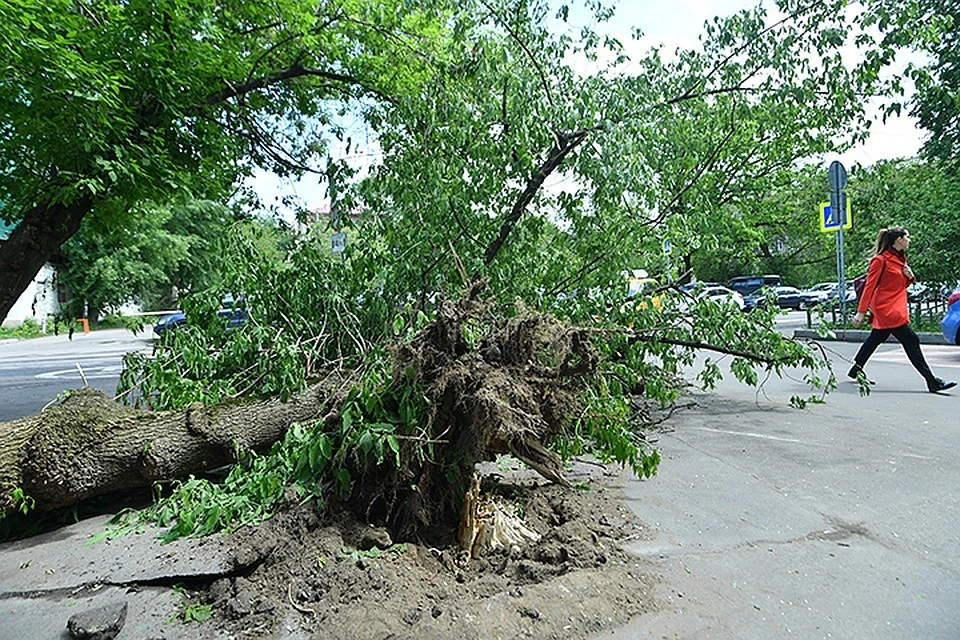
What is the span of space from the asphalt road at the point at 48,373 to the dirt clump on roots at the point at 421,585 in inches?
101

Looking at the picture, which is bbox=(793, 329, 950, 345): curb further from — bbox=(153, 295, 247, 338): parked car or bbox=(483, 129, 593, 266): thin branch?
bbox=(153, 295, 247, 338): parked car

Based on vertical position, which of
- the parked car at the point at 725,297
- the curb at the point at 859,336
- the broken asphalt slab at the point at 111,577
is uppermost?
the parked car at the point at 725,297

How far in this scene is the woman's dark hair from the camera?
7.38m

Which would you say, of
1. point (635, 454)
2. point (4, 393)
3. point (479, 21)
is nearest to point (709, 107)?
point (479, 21)

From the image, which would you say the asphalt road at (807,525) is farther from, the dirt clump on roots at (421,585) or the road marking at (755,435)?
the dirt clump on roots at (421,585)

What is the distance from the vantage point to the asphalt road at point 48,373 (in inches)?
387

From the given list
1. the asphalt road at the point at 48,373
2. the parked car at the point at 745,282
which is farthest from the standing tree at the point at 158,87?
the parked car at the point at 745,282

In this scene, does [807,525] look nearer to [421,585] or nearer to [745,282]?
[421,585]

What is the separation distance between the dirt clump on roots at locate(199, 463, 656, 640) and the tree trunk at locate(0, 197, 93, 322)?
13.4ft

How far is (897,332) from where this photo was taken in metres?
7.41

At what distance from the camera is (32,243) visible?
5949 millimetres

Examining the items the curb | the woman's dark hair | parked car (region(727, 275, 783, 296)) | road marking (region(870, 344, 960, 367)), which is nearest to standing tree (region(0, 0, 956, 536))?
the woman's dark hair

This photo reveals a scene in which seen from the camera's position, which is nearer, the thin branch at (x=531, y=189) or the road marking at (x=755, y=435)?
the road marking at (x=755, y=435)

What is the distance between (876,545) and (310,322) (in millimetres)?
Result: 4244
